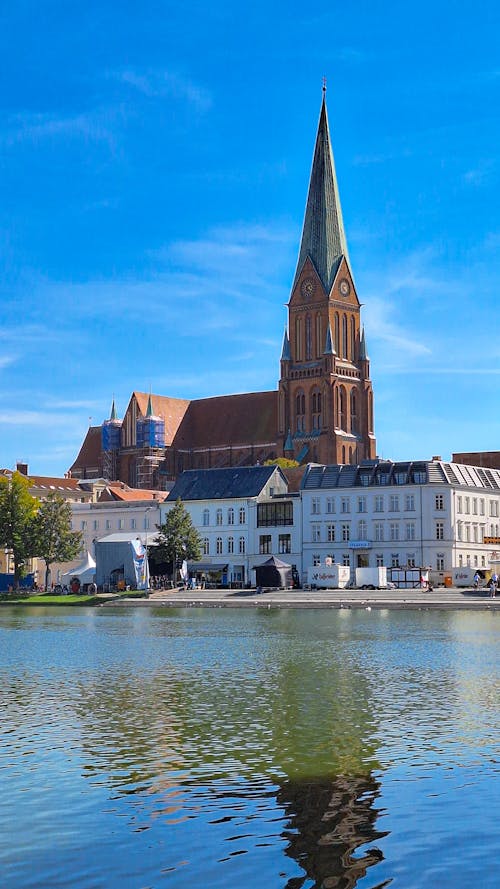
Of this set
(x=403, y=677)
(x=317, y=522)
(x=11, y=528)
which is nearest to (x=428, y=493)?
(x=317, y=522)

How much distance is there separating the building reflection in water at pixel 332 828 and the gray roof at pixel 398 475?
98967mm

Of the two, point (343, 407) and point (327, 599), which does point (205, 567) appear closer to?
point (327, 599)

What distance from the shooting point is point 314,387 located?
7781 inches

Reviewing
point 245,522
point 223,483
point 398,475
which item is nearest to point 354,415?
point 223,483

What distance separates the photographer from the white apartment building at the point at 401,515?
387 ft

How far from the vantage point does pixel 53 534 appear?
119 meters

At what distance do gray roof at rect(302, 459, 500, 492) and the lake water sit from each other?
244 ft

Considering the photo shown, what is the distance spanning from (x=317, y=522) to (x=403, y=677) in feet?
281

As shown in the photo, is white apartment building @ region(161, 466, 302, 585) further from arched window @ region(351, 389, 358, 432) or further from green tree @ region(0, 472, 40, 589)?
arched window @ region(351, 389, 358, 432)

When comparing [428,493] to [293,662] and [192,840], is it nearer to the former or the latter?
[293,662]

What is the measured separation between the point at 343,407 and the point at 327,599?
102462 mm

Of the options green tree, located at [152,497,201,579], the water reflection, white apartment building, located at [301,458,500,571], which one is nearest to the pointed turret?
white apartment building, located at [301,458,500,571]

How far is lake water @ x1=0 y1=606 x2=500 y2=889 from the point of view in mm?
15828

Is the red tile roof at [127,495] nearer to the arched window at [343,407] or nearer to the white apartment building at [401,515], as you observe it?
the white apartment building at [401,515]
